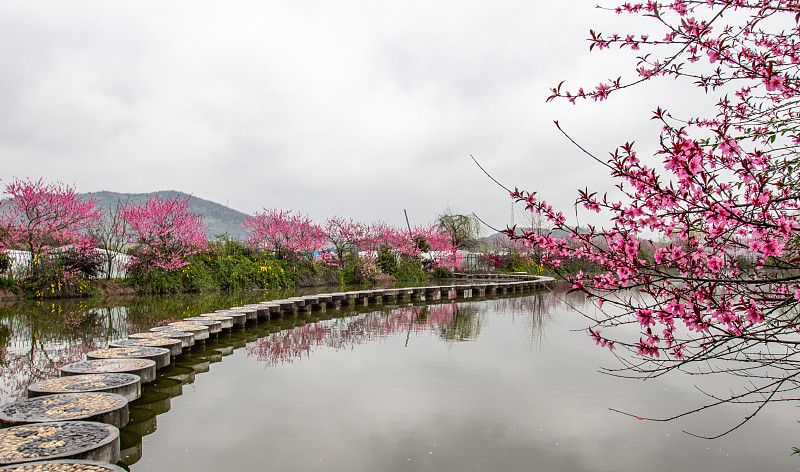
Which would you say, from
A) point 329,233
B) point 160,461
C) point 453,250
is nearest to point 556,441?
point 160,461

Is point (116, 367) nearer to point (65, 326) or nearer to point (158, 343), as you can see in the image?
point (158, 343)

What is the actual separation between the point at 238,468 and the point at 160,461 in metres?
0.61

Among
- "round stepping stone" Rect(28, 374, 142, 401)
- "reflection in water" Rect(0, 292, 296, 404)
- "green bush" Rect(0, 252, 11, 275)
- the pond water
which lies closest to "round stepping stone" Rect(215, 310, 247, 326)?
the pond water

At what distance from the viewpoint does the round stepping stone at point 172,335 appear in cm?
753

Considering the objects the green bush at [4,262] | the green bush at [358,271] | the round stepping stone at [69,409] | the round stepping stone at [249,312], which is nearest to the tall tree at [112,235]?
the green bush at [4,262]

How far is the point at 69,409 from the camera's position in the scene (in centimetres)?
441

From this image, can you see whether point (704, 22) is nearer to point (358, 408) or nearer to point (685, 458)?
point (685, 458)

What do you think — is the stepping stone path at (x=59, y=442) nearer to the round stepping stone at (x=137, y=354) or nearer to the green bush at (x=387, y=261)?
the round stepping stone at (x=137, y=354)

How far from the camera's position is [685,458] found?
4.22 metres

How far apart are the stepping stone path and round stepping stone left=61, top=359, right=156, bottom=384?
1602mm

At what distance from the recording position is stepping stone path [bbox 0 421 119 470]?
349cm

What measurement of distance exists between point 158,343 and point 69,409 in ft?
8.84

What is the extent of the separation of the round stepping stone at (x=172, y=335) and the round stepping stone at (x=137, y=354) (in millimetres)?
736

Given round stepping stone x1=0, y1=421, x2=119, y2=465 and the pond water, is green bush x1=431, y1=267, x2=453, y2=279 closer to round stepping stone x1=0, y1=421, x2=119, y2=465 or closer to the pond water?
the pond water
